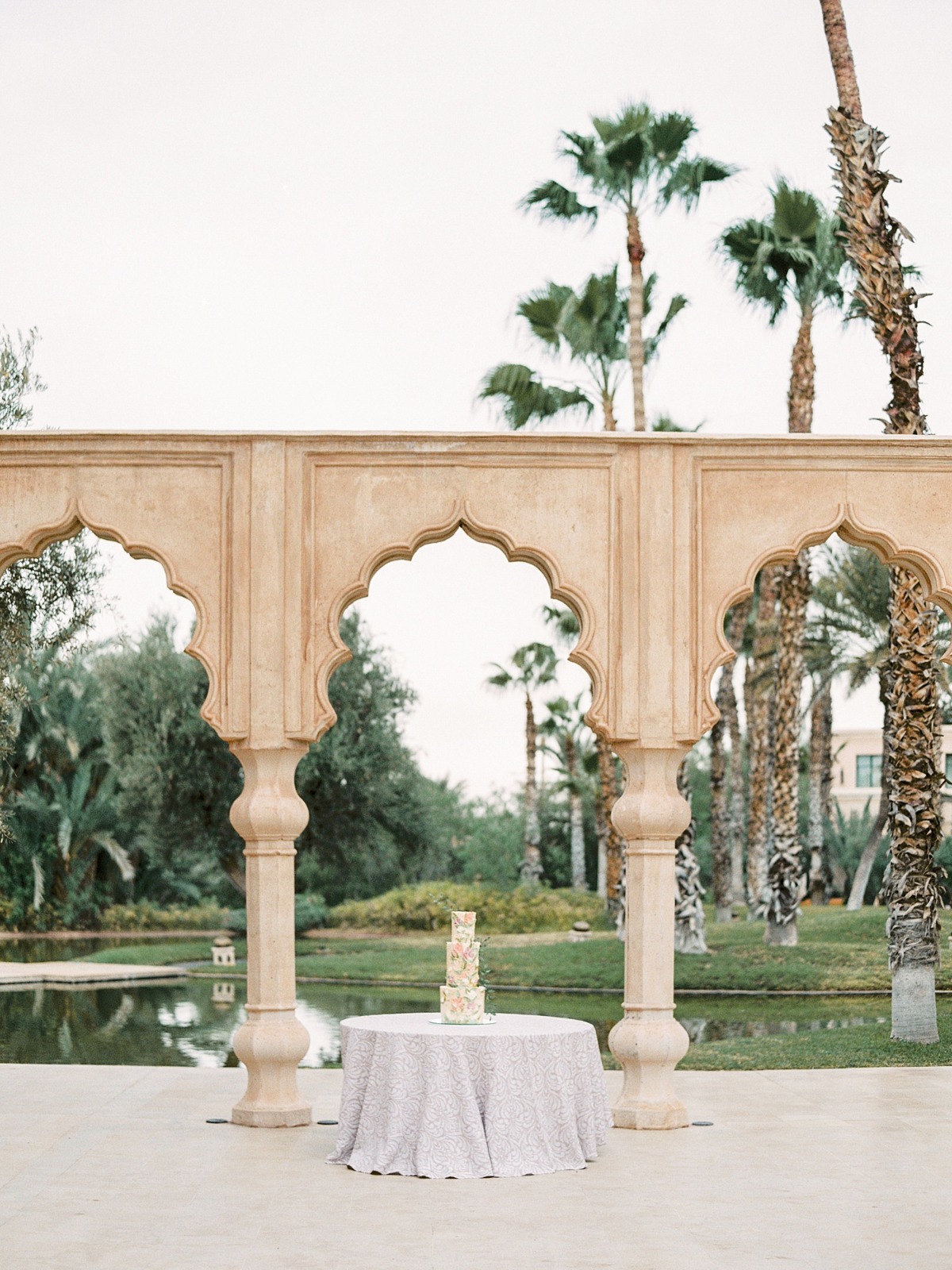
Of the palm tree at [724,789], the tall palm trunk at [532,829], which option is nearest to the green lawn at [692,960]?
the palm tree at [724,789]

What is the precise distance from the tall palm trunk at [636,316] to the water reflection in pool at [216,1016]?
6.73 metres

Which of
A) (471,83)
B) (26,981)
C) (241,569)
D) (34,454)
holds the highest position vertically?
(471,83)

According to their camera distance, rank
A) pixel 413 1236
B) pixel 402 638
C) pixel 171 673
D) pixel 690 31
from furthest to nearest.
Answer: pixel 402 638 < pixel 171 673 < pixel 690 31 < pixel 413 1236

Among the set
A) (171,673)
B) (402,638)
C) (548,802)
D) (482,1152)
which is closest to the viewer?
(482,1152)

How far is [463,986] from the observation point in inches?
306

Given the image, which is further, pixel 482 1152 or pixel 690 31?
pixel 690 31

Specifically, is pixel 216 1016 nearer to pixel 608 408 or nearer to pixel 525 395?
pixel 525 395

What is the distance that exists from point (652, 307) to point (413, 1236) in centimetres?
1579

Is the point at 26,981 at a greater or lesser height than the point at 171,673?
lesser

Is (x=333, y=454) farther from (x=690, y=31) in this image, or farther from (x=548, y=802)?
(x=548, y=802)

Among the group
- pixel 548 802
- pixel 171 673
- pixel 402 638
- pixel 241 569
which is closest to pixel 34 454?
pixel 241 569

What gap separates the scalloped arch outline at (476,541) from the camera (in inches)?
341

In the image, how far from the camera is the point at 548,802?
121 feet

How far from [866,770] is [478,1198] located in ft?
122
